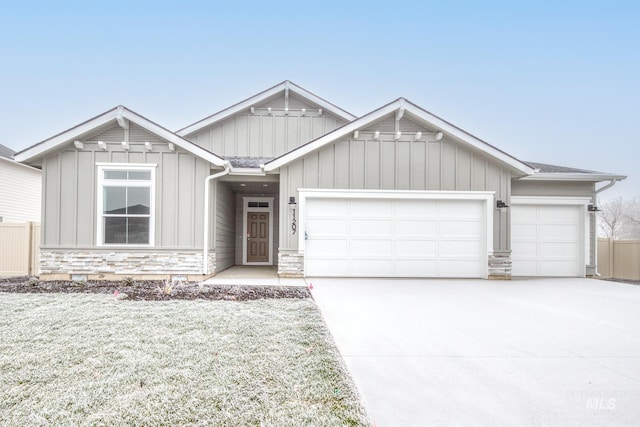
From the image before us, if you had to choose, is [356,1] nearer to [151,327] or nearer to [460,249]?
[460,249]

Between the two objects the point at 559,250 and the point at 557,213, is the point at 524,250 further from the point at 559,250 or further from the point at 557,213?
the point at 557,213

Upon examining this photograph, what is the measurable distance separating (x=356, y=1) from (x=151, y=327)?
54.1 ft

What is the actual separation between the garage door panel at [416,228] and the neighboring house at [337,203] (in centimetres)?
3

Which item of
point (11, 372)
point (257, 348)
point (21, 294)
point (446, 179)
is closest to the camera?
point (11, 372)

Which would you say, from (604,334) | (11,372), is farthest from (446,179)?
(11,372)

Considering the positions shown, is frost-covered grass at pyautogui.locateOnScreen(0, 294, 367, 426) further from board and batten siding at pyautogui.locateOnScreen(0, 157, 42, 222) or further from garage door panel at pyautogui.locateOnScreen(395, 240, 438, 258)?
board and batten siding at pyautogui.locateOnScreen(0, 157, 42, 222)

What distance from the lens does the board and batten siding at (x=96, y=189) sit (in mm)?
7848

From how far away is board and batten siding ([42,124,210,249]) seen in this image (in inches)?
309

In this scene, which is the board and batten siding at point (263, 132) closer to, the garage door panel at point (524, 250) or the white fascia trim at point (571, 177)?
the white fascia trim at point (571, 177)

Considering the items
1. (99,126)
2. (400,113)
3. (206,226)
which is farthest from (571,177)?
(99,126)

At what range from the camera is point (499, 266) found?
856 cm

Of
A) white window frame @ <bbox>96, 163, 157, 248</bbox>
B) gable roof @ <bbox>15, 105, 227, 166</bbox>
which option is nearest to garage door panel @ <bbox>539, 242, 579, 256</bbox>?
gable roof @ <bbox>15, 105, 227, 166</bbox>

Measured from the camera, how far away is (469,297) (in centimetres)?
626

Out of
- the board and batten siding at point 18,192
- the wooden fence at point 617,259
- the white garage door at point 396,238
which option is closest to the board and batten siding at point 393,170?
the white garage door at point 396,238
